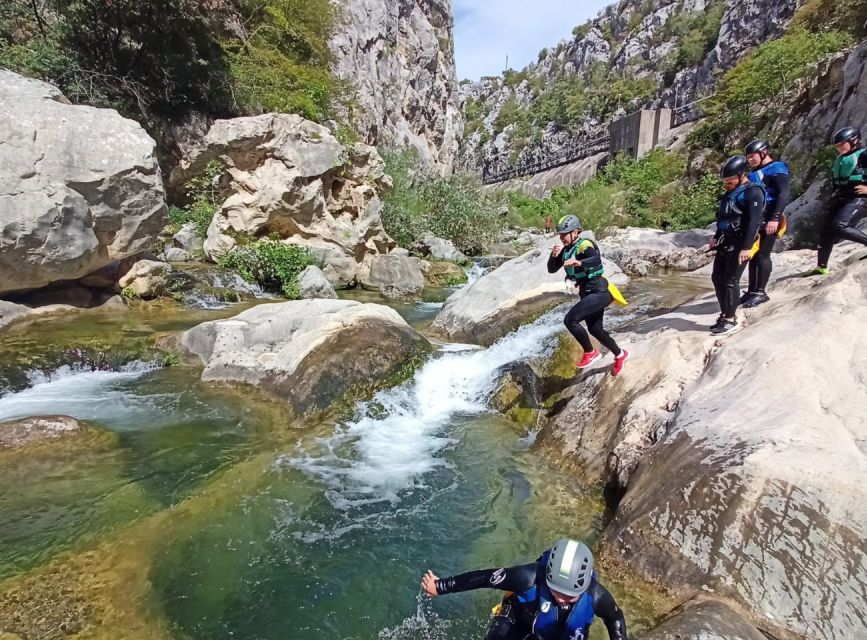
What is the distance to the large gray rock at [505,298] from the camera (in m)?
10.3

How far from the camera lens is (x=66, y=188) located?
9352mm

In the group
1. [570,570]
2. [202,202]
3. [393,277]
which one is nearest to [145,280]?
[202,202]

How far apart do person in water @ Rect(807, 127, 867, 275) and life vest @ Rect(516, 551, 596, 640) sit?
6248 millimetres

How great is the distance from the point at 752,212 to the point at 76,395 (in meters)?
9.31

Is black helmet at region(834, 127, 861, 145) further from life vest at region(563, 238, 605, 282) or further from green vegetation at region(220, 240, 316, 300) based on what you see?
green vegetation at region(220, 240, 316, 300)

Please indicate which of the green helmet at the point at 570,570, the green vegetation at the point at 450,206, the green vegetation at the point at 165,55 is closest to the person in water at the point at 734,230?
the green helmet at the point at 570,570

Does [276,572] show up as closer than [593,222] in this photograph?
Yes

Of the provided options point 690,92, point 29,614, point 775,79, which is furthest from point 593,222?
point 690,92

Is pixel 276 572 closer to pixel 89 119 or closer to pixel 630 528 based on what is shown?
pixel 630 528

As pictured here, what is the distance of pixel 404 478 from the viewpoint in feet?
19.5

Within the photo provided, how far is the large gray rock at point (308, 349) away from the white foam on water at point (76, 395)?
1158mm

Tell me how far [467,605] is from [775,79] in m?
26.8

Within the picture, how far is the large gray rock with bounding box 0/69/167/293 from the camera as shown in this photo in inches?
Result: 347

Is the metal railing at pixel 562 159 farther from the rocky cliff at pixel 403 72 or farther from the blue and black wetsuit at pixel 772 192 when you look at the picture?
the blue and black wetsuit at pixel 772 192
